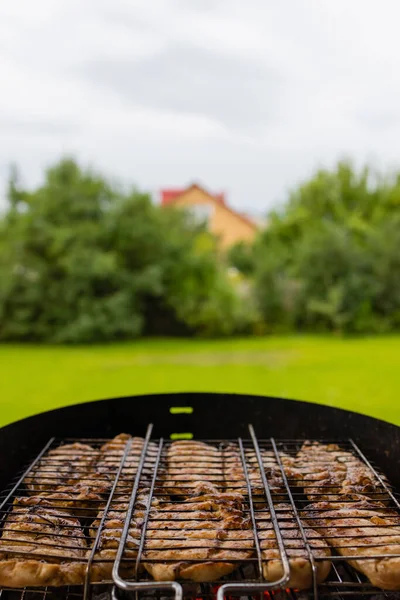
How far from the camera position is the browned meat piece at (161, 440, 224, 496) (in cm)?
238

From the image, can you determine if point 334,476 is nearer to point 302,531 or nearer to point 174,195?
point 302,531

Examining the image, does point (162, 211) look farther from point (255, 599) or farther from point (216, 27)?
point (255, 599)

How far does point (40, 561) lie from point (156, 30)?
9.54m

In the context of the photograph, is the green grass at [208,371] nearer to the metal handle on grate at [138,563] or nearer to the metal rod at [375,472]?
the metal rod at [375,472]

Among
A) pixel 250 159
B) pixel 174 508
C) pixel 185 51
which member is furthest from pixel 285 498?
pixel 250 159

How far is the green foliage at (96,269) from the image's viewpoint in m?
12.9

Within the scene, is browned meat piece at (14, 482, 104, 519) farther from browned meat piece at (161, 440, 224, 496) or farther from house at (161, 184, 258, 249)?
house at (161, 184, 258, 249)

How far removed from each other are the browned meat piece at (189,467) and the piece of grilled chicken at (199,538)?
0.12 m

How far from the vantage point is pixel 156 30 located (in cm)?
962

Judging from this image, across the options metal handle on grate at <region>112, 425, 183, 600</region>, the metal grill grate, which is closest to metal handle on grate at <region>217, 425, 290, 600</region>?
the metal grill grate

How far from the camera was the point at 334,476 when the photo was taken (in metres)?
2.50

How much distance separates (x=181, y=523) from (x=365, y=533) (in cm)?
64

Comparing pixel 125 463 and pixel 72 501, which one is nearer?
pixel 72 501

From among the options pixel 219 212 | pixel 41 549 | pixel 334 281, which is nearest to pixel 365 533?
pixel 41 549
